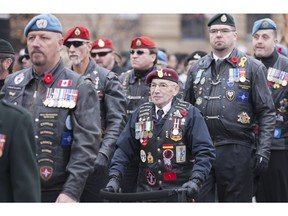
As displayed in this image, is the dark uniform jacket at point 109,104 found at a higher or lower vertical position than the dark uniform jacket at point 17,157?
higher

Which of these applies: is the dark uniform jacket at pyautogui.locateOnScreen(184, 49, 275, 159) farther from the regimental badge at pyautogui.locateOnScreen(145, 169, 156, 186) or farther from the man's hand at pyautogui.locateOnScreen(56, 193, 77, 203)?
the man's hand at pyautogui.locateOnScreen(56, 193, 77, 203)

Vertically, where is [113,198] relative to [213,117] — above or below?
below

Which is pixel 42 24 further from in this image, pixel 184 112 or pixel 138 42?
pixel 138 42

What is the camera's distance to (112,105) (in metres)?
9.65

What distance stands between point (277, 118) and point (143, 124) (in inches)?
102

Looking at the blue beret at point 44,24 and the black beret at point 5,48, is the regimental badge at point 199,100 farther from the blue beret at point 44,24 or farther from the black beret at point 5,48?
the blue beret at point 44,24

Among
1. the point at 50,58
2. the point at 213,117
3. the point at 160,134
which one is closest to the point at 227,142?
the point at 213,117

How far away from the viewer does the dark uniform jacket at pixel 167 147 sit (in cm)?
883

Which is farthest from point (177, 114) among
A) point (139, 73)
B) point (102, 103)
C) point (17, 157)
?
point (17, 157)

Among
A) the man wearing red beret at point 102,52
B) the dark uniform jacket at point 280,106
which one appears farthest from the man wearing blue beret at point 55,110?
the man wearing red beret at point 102,52
